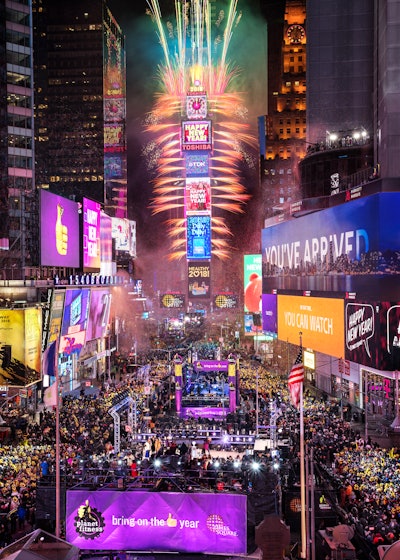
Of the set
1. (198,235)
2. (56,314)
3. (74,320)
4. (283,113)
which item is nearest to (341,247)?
(56,314)

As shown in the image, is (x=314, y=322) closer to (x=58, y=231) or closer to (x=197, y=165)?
(x=58, y=231)

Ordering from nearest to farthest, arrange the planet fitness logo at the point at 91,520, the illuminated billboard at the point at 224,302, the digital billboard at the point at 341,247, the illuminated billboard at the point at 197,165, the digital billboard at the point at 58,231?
the planet fitness logo at the point at 91,520
the digital billboard at the point at 341,247
the digital billboard at the point at 58,231
the illuminated billboard at the point at 224,302
the illuminated billboard at the point at 197,165

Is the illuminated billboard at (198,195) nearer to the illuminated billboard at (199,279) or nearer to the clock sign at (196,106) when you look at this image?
the illuminated billboard at (199,279)

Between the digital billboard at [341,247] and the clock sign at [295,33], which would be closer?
the digital billboard at [341,247]

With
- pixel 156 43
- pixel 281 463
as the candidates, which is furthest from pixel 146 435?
pixel 156 43

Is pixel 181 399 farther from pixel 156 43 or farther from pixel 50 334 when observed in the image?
pixel 156 43

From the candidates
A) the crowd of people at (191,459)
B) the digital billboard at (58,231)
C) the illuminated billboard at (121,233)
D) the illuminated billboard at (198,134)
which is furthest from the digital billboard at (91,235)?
the illuminated billboard at (198,134)

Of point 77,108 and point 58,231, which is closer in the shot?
point 58,231

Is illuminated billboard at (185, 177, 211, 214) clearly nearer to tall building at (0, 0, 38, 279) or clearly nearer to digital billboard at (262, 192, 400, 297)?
tall building at (0, 0, 38, 279)
